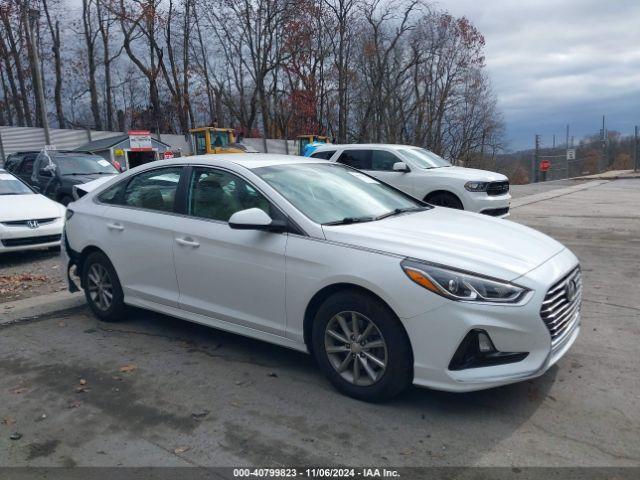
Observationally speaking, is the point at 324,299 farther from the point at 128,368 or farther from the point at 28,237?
the point at 28,237

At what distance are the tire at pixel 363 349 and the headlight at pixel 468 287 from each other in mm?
330

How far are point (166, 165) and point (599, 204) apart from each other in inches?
531

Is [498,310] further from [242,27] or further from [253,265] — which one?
[242,27]

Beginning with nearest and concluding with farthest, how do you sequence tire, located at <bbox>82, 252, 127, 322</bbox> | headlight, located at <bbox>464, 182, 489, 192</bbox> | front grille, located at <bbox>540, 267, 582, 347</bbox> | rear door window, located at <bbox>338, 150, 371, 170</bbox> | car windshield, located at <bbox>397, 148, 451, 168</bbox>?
front grille, located at <bbox>540, 267, 582, 347</bbox>, tire, located at <bbox>82, 252, 127, 322</bbox>, headlight, located at <bbox>464, 182, 489, 192</bbox>, car windshield, located at <bbox>397, 148, 451, 168</bbox>, rear door window, located at <bbox>338, 150, 371, 170</bbox>

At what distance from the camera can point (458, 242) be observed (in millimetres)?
3596

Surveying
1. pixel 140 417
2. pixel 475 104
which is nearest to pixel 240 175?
pixel 140 417

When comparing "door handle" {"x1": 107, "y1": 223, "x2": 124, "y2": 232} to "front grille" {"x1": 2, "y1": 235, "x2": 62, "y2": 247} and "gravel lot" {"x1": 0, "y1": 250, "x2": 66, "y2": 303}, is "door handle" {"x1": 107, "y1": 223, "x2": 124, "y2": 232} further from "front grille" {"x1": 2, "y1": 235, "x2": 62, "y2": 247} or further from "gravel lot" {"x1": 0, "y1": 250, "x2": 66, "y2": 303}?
"front grille" {"x1": 2, "y1": 235, "x2": 62, "y2": 247}

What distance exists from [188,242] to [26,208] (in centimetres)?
594

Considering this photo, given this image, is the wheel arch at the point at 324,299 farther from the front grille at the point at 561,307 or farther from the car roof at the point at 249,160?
the car roof at the point at 249,160

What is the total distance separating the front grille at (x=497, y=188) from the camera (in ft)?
33.4

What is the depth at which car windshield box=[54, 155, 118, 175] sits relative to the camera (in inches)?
516

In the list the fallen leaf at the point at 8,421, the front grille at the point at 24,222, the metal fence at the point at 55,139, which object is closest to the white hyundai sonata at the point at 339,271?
the fallen leaf at the point at 8,421

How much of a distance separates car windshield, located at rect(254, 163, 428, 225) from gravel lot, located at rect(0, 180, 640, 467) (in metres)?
1.20

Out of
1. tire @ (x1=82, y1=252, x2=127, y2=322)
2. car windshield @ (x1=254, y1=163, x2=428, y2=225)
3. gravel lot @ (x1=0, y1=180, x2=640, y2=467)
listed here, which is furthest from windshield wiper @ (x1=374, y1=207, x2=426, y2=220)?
tire @ (x1=82, y1=252, x2=127, y2=322)
